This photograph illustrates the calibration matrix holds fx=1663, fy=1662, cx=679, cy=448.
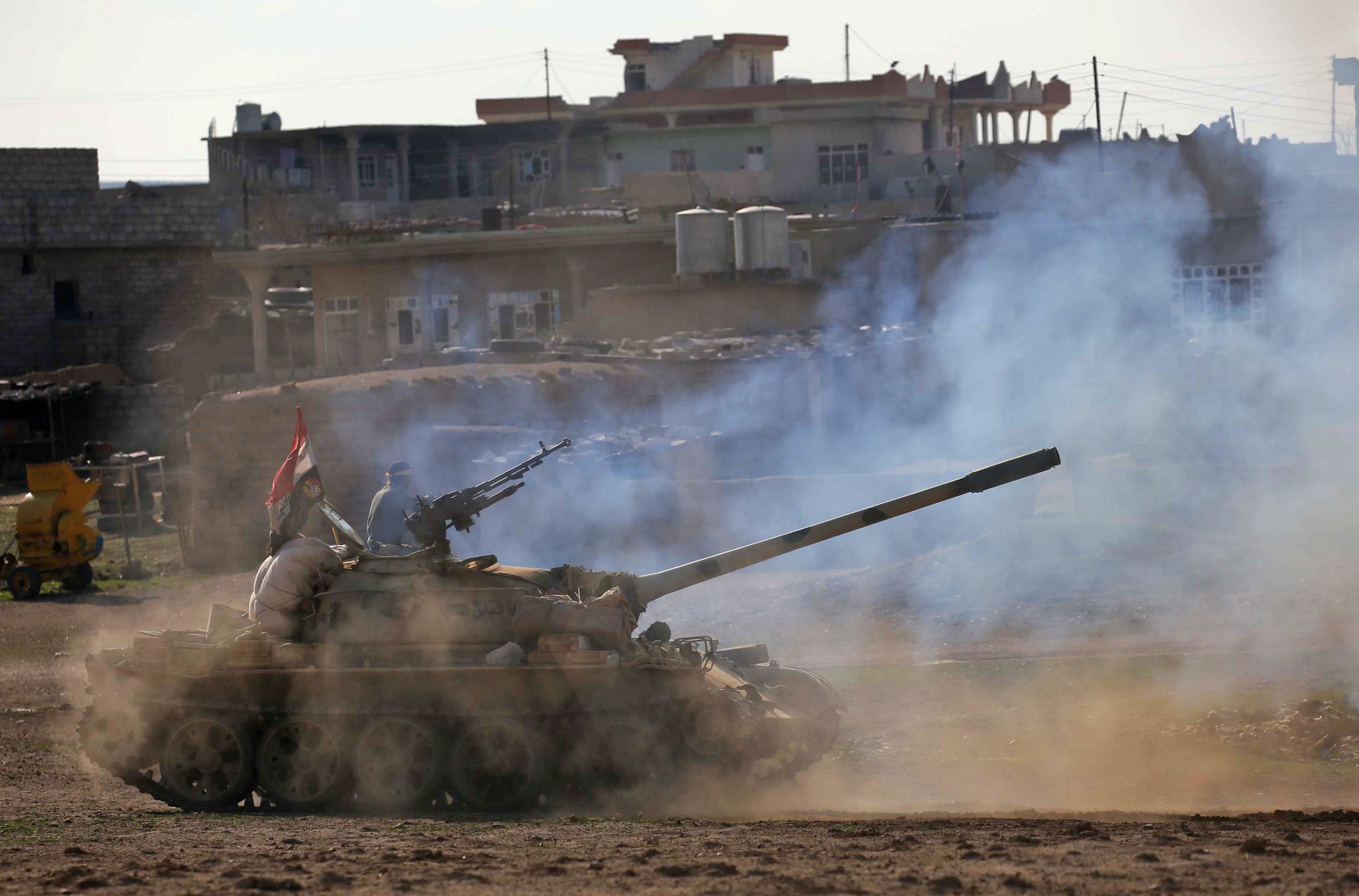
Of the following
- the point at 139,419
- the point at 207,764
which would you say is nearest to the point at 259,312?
the point at 139,419

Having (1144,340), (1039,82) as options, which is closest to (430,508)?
(1144,340)

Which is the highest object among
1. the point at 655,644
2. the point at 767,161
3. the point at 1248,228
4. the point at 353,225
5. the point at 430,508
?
the point at 767,161

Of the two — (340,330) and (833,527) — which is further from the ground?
(340,330)

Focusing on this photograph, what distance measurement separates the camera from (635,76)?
6019 centimetres

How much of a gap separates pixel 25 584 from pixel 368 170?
1552 inches

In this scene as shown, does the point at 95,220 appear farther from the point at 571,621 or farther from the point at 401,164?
the point at 571,621

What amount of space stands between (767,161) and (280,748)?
4210cm

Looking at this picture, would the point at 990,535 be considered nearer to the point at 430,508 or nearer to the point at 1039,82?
the point at 430,508

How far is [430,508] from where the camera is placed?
12141 millimetres

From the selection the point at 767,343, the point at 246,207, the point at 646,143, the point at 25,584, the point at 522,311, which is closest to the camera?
the point at 25,584

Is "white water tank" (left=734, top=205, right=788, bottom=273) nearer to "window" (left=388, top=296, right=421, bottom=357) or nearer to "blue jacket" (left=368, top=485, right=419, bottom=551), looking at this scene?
"window" (left=388, top=296, right=421, bottom=357)

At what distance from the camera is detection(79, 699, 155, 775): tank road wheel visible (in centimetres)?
1205

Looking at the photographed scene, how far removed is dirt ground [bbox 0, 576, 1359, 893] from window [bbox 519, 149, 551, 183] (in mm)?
42651

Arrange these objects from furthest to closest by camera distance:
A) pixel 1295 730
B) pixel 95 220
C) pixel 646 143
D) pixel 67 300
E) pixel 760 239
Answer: pixel 646 143
pixel 67 300
pixel 95 220
pixel 760 239
pixel 1295 730
